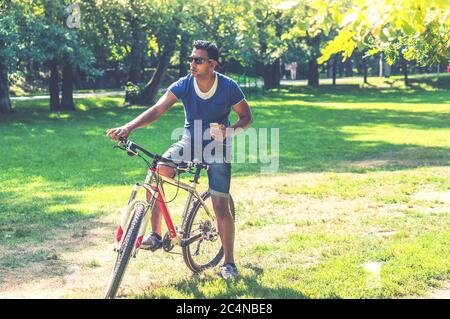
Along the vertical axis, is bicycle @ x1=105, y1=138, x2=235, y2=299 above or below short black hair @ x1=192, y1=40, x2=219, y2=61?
below

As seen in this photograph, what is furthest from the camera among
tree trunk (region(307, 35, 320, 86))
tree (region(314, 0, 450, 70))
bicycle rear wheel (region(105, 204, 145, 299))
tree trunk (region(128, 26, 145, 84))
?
tree trunk (region(307, 35, 320, 86))

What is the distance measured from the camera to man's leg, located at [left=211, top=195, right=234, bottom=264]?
20.6 feet

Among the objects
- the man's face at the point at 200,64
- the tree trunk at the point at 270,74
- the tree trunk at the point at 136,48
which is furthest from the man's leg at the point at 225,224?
the tree trunk at the point at 270,74

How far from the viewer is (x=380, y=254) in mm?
7145

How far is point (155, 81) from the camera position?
35.5 meters

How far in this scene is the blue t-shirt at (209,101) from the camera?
6.11 metres

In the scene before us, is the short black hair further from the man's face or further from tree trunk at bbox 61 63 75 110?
tree trunk at bbox 61 63 75 110

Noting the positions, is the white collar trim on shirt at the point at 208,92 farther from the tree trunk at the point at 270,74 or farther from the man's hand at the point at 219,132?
the tree trunk at the point at 270,74

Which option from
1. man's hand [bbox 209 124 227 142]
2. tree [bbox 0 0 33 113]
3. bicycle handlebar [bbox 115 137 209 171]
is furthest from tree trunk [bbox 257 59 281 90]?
man's hand [bbox 209 124 227 142]

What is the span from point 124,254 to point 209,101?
1475 millimetres

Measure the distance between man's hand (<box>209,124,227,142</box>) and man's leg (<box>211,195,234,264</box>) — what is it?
722mm

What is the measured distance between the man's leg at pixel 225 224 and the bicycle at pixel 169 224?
20 centimetres

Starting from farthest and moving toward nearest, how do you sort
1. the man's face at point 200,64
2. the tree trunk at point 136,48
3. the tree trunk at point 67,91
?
the tree trunk at point 136,48 → the tree trunk at point 67,91 → the man's face at point 200,64

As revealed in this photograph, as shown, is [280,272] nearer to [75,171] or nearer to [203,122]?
[203,122]
